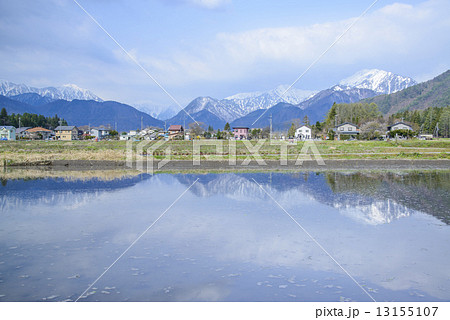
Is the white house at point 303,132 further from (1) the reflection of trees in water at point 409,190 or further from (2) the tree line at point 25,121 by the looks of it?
(2) the tree line at point 25,121

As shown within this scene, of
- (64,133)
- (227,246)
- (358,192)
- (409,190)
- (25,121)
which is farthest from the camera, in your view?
(25,121)

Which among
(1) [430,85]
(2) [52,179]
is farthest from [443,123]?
(1) [430,85]

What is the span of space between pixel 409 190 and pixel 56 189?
16015mm

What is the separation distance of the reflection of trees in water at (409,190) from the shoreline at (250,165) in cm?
750

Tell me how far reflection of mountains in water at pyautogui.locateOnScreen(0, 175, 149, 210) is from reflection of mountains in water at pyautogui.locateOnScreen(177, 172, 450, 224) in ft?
12.7

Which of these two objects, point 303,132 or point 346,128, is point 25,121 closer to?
point 303,132

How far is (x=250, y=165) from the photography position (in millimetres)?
28750

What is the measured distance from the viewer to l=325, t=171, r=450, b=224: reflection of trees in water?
1240cm

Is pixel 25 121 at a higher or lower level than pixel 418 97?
lower

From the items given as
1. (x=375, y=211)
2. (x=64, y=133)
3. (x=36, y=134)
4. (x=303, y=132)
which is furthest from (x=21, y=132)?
(x=375, y=211)

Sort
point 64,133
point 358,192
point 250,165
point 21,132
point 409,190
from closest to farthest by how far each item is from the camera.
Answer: point 358,192, point 409,190, point 250,165, point 21,132, point 64,133

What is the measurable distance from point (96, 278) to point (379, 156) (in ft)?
101

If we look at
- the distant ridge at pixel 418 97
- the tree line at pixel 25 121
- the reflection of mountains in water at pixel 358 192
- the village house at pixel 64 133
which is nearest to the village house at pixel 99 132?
the tree line at pixel 25 121

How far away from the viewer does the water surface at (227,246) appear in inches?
231
